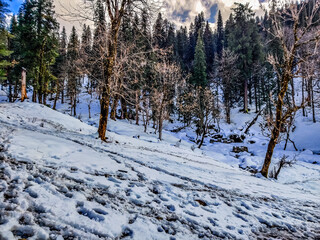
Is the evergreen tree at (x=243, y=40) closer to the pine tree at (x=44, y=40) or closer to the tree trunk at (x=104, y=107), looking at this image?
the pine tree at (x=44, y=40)

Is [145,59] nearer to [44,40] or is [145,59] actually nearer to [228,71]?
[44,40]

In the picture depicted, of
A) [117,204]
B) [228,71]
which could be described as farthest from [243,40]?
[117,204]

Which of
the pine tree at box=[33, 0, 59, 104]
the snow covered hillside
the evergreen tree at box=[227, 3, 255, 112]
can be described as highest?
the evergreen tree at box=[227, 3, 255, 112]

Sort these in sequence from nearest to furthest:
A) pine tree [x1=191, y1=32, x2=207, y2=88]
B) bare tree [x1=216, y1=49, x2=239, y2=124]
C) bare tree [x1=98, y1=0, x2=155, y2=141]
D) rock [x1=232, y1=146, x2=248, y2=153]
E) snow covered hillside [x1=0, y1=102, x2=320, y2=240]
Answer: snow covered hillside [x1=0, y1=102, x2=320, y2=240], bare tree [x1=98, y1=0, x2=155, y2=141], rock [x1=232, y1=146, x2=248, y2=153], bare tree [x1=216, y1=49, x2=239, y2=124], pine tree [x1=191, y1=32, x2=207, y2=88]

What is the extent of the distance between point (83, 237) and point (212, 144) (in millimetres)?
23890

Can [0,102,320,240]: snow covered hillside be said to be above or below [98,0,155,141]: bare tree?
below

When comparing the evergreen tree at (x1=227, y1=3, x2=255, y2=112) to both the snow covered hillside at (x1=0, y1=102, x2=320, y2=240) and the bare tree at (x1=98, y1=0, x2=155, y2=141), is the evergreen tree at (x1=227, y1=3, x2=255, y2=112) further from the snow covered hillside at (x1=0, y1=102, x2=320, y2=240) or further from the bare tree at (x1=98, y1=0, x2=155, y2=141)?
the snow covered hillside at (x1=0, y1=102, x2=320, y2=240)

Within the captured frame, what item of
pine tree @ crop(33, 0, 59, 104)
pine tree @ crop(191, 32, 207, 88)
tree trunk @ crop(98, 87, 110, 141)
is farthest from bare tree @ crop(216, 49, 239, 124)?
tree trunk @ crop(98, 87, 110, 141)

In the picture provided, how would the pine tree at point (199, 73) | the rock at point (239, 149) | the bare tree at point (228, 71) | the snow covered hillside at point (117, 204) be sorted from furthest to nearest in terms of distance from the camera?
the pine tree at point (199, 73)
the bare tree at point (228, 71)
the rock at point (239, 149)
the snow covered hillside at point (117, 204)

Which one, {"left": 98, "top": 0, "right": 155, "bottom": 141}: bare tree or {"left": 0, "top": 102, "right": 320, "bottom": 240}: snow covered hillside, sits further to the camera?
{"left": 98, "top": 0, "right": 155, "bottom": 141}: bare tree

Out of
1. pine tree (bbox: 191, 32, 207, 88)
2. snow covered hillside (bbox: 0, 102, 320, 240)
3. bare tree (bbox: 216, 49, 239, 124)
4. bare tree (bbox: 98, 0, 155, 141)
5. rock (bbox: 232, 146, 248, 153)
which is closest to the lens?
snow covered hillside (bbox: 0, 102, 320, 240)

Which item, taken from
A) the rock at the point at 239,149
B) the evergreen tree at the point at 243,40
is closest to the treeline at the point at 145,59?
the evergreen tree at the point at 243,40

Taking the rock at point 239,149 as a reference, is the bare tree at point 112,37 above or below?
above

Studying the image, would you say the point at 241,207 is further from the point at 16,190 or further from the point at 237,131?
the point at 237,131
